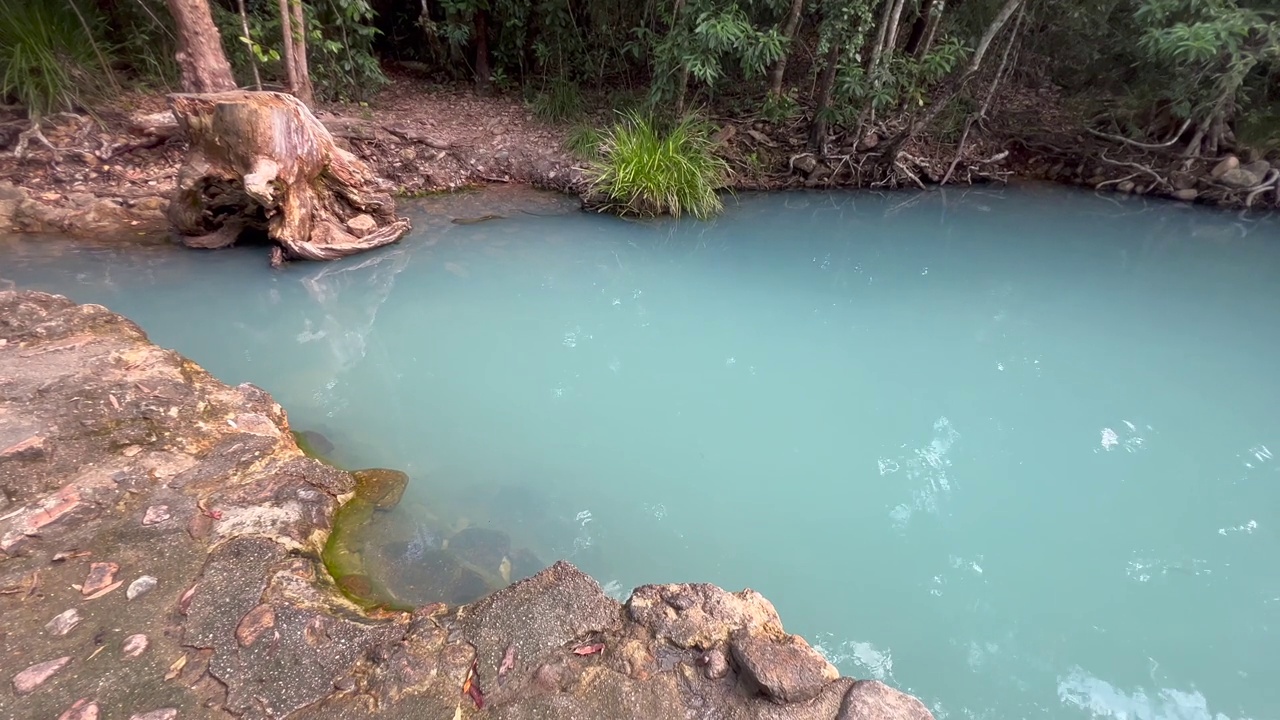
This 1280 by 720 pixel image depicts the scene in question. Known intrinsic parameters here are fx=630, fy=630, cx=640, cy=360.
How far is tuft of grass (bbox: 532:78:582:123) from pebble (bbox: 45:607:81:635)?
4.91m

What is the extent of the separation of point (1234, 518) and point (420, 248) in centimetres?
398

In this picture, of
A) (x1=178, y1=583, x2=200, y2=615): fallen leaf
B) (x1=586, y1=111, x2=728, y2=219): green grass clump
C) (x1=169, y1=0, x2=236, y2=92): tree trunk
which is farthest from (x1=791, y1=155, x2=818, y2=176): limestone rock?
(x1=178, y1=583, x2=200, y2=615): fallen leaf

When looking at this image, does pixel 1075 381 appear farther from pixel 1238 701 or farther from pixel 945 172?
pixel 945 172

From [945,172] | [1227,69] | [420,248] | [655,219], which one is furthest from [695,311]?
[1227,69]

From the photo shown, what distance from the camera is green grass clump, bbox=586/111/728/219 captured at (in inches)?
178

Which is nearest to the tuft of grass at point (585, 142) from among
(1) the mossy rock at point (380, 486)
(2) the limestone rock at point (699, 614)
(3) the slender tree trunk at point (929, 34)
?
(3) the slender tree trunk at point (929, 34)

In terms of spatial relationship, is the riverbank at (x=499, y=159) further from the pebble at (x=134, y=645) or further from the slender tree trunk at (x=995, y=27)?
the pebble at (x=134, y=645)

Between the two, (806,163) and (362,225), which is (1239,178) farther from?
(362,225)

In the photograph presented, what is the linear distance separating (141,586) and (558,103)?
499 cm

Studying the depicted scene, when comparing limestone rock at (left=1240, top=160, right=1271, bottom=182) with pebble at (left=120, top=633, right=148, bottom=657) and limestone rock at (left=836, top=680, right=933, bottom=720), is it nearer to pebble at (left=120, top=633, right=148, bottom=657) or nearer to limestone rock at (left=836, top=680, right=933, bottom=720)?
limestone rock at (left=836, top=680, right=933, bottom=720)

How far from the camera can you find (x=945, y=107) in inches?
234

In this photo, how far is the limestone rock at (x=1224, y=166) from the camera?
548 cm

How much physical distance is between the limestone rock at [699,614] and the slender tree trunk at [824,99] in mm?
4747

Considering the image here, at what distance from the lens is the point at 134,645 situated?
1.26 meters
